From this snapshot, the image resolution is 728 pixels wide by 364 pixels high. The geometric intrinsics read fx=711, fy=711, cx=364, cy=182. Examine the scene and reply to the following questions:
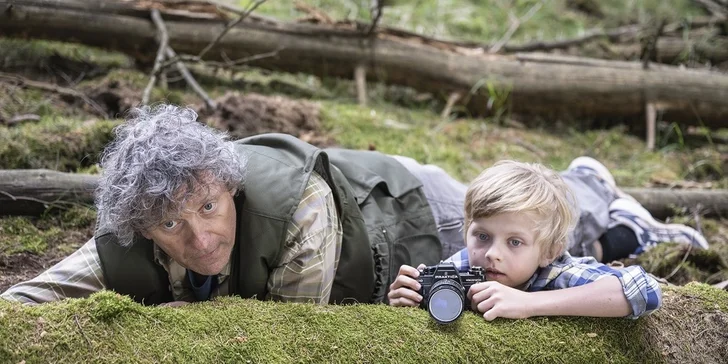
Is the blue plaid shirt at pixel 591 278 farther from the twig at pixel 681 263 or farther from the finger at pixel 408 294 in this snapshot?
the twig at pixel 681 263

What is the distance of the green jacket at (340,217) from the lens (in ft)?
9.38

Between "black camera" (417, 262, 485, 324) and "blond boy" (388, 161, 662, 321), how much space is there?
42mm

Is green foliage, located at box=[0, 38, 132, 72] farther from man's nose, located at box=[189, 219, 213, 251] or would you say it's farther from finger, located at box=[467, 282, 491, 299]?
finger, located at box=[467, 282, 491, 299]

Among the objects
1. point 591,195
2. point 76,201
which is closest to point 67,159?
point 76,201

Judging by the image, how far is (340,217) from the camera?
3211 mm

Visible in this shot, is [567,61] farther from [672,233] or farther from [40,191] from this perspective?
[40,191]

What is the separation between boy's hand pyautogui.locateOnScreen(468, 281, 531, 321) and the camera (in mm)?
2705

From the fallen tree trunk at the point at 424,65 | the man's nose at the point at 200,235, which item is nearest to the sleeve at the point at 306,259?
the man's nose at the point at 200,235

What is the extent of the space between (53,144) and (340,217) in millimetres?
2201

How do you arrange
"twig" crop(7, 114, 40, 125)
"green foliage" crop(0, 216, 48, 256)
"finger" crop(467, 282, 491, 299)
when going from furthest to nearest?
"twig" crop(7, 114, 40, 125)
"green foliage" crop(0, 216, 48, 256)
"finger" crop(467, 282, 491, 299)

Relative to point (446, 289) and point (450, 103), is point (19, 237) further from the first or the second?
point (450, 103)

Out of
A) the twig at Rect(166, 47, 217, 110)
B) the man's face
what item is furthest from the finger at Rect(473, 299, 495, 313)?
the twig at Rect(166, 47, 217, 110)

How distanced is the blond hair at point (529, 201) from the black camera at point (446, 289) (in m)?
0.31

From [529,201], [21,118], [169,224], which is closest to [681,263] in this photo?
[529,201]
